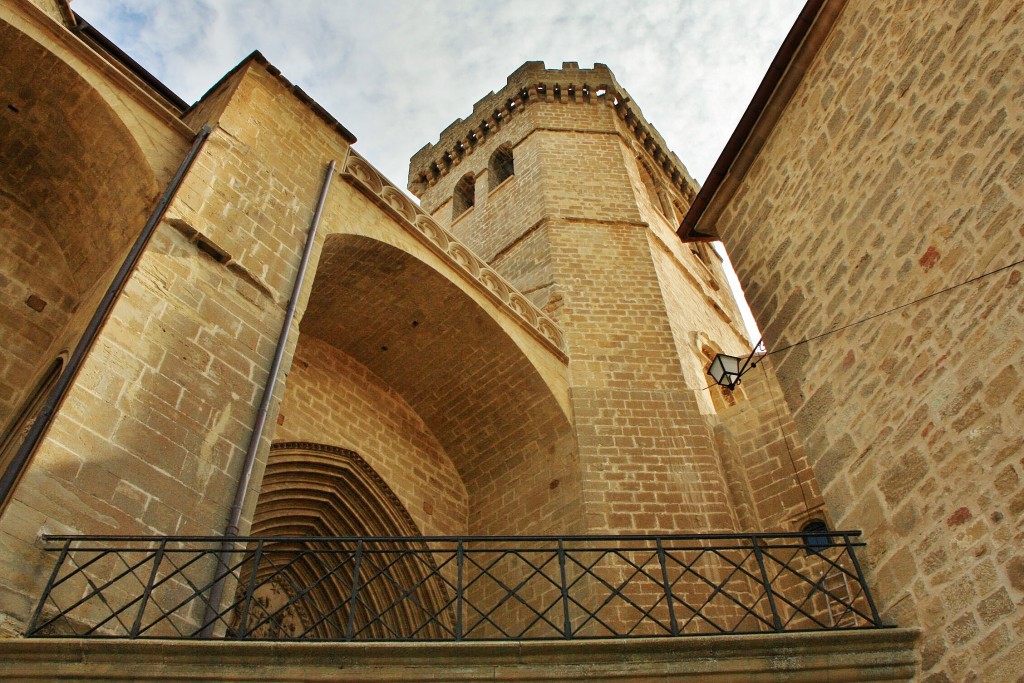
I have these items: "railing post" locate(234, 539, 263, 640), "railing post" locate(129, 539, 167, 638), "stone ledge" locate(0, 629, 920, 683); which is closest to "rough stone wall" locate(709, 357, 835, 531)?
"stone ledge" locate(0, 629, 920, 683)

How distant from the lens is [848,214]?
18.2 ft

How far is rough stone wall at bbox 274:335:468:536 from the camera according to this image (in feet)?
26.1

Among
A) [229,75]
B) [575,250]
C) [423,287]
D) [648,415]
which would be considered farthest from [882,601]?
[575,250]

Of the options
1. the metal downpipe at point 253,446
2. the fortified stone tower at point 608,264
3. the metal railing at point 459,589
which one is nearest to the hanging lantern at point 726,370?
the metal railing at point 459,589

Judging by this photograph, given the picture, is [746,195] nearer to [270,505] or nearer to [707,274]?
[270,505]

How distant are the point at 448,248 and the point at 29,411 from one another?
14.0 ft

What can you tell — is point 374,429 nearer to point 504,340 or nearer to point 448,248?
point 504,340

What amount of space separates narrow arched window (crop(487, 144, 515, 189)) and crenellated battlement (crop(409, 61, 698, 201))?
725 millimetres

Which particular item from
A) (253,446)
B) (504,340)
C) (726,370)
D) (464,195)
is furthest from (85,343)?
(464,195)

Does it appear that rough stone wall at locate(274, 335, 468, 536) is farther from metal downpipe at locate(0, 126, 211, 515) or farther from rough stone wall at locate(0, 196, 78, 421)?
metal downpipe at locate(0, 126, 211, 515)

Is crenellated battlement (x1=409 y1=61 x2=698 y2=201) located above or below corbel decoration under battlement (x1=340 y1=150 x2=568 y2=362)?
above

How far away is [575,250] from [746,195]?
479cm

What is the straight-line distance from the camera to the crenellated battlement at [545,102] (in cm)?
1614

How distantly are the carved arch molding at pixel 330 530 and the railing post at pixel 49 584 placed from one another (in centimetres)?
358
